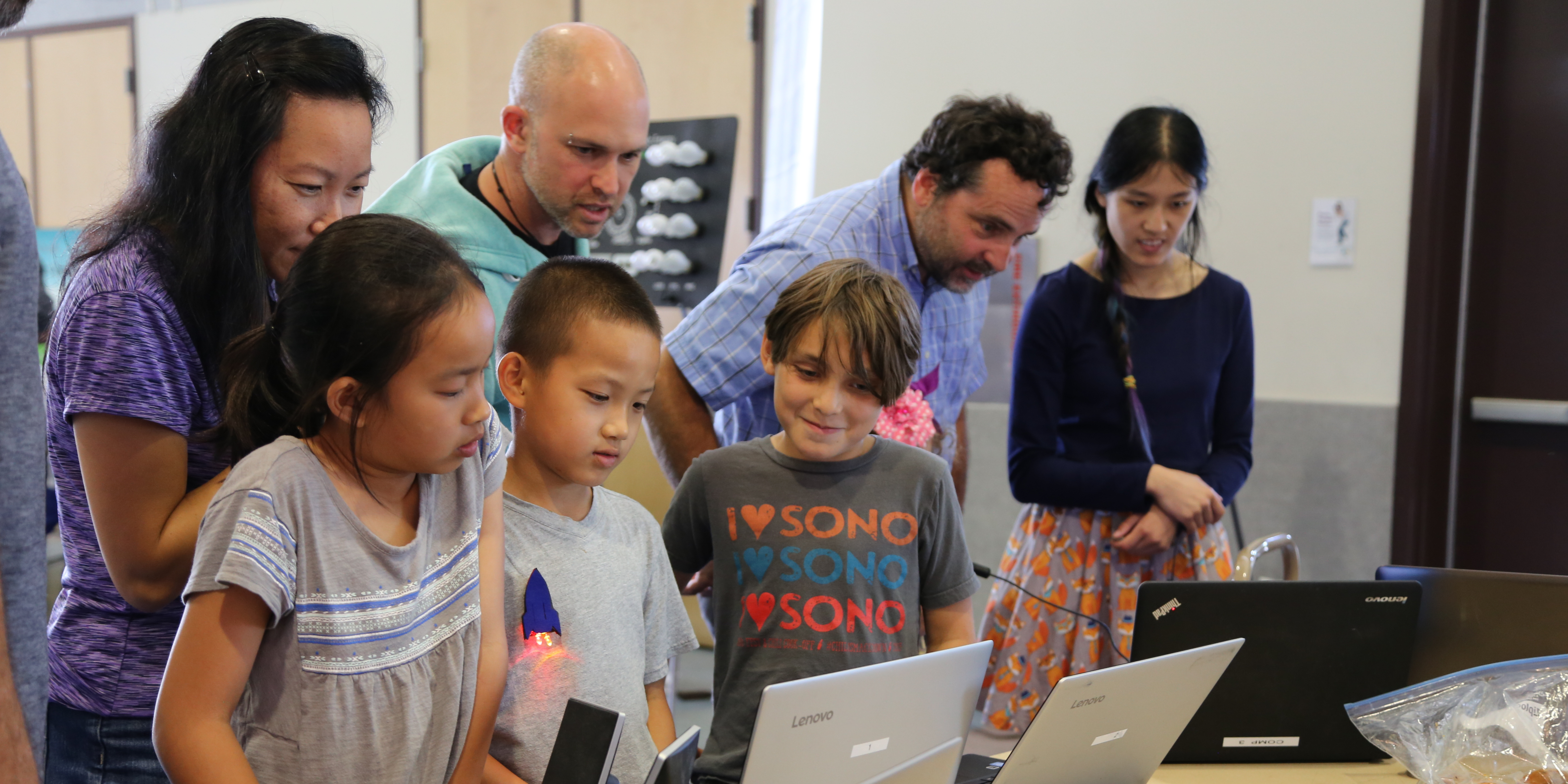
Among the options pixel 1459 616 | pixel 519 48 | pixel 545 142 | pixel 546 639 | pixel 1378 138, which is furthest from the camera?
pixel 519 48

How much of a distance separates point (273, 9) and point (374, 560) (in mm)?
4430

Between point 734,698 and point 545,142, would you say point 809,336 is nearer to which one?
point 734,698

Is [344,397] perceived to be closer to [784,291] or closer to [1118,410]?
[784,291]

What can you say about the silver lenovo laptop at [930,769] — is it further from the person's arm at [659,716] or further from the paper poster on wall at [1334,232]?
the paper poster on wall at [1334,232]

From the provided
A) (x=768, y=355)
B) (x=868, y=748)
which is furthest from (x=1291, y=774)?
(x=768, y=355)

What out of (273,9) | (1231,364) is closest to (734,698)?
(1231,364)

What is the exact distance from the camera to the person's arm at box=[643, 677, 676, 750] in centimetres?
124

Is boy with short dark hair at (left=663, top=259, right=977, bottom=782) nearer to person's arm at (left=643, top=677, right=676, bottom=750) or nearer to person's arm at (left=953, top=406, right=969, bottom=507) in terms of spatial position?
person's arm at (left=643, top=677, right=676, bottom=750)

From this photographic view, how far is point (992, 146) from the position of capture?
5.95ft

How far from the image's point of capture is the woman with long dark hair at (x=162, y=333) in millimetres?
992

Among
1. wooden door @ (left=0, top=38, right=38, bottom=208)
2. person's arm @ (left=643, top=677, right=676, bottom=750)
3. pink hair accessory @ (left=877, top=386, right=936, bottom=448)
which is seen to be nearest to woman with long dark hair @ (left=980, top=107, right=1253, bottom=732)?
pink hair accessory @ (left=877, top=386, right=936, bottom=448)

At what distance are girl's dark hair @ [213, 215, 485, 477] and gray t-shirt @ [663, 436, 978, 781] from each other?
514 mm

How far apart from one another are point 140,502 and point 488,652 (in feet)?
1.15

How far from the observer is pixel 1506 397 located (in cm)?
288
